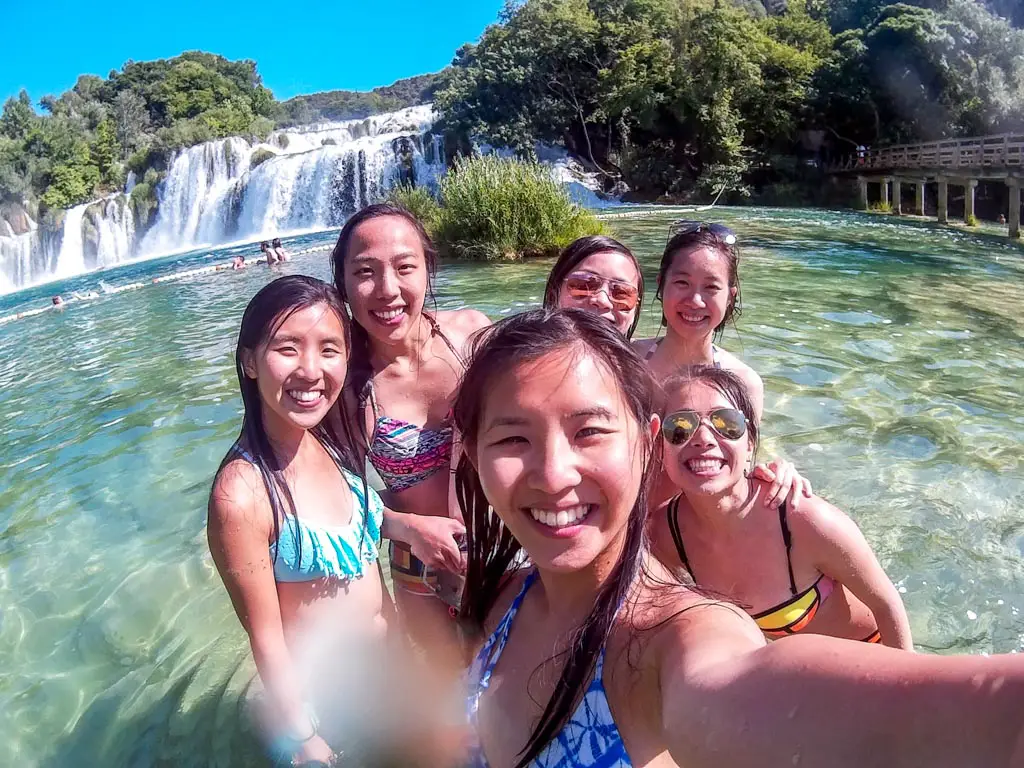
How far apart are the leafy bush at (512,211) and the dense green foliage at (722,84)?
16.9 meters

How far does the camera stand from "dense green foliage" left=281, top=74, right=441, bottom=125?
3652 inches

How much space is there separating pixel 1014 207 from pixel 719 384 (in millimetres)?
19171

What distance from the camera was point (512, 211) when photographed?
44.8 ft

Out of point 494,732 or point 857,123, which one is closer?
point 494,732

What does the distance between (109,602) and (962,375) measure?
6265 mm

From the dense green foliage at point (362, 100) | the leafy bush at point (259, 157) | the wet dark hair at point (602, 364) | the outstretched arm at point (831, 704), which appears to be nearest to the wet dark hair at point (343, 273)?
the wet dark hair at point (602, 364)

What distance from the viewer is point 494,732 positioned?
145 centimetres

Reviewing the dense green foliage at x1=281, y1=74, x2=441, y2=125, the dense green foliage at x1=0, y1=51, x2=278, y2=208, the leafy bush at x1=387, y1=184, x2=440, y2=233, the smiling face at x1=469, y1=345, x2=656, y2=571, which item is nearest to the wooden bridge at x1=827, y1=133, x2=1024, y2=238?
the leafy bush at x1=387, y1=184, x2=440, y2=233

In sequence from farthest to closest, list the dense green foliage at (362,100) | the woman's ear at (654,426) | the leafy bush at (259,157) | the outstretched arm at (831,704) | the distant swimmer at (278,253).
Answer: the dense green foliage at (362,100), the leafy bush at (259,157), the distant swimmer at (278,253), the woman's ear at (654,426), the outstretched arm at (831,704)

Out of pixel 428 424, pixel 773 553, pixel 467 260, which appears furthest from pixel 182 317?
pixel 773 553

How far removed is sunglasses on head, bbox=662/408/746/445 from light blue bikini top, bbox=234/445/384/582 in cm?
101

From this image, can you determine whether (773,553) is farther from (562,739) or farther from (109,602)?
(109,602)

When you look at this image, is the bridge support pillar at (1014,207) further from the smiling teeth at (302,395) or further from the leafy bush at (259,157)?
the leafy bush at (259,157)

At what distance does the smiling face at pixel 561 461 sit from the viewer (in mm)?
1218
